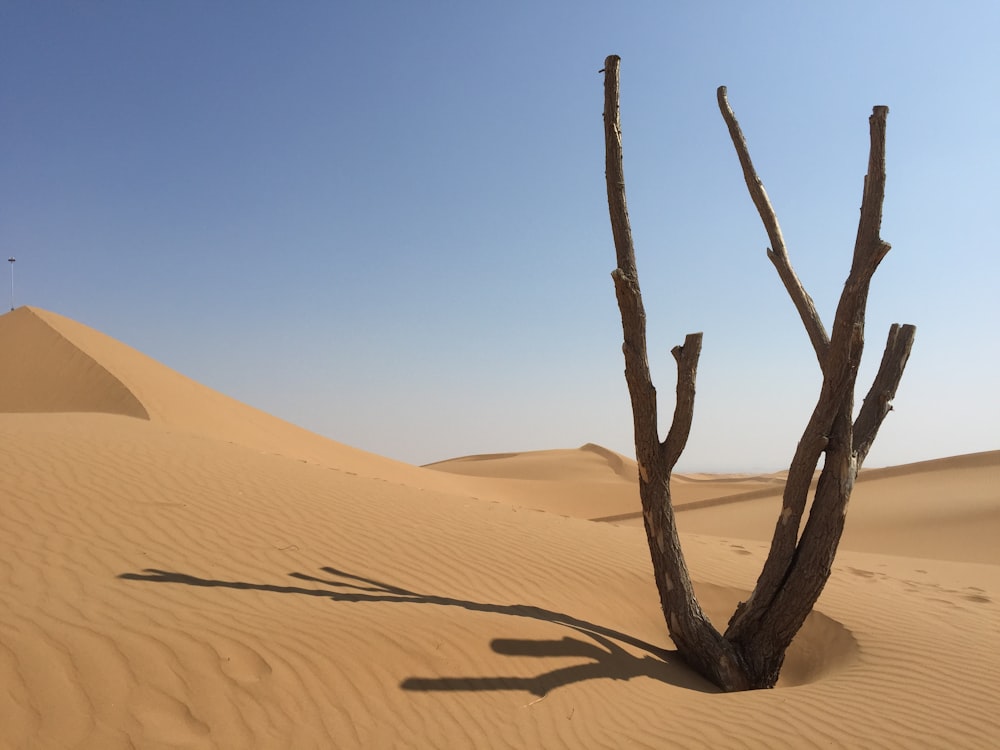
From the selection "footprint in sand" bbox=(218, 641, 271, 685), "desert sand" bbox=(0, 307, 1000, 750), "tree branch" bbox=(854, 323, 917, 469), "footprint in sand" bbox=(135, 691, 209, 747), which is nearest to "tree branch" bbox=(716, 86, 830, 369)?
"tree branch" bbox=(854, 323, 917, 469)

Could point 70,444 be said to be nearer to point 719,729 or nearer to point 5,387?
point 719,729

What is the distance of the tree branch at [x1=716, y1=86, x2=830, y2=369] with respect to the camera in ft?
17.8

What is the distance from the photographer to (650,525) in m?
5.26

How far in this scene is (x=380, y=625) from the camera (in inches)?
176

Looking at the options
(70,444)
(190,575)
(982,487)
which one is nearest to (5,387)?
(70,444)

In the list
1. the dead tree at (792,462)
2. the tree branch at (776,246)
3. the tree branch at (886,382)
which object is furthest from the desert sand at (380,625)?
the tree branch at (776,246)

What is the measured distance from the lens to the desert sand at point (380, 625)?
3434mm

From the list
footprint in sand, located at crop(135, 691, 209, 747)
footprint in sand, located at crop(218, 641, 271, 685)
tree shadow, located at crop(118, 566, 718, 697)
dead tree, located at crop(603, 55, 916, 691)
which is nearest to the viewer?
footprint in sand, located at crop(135, 691, 209, 747)

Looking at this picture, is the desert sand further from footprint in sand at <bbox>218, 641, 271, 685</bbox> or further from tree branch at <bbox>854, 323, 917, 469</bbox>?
tree branch at <bbox>854, 323, 917, 469</bbox>

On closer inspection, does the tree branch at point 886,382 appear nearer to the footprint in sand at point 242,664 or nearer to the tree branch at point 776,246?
the tree branch at point 776,246

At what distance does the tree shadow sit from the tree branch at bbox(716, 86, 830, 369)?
2512 millimetres

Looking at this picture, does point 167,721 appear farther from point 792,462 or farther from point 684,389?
point 792,462

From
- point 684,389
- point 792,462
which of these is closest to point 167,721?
point 684,389

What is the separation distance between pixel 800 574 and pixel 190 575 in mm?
4488
